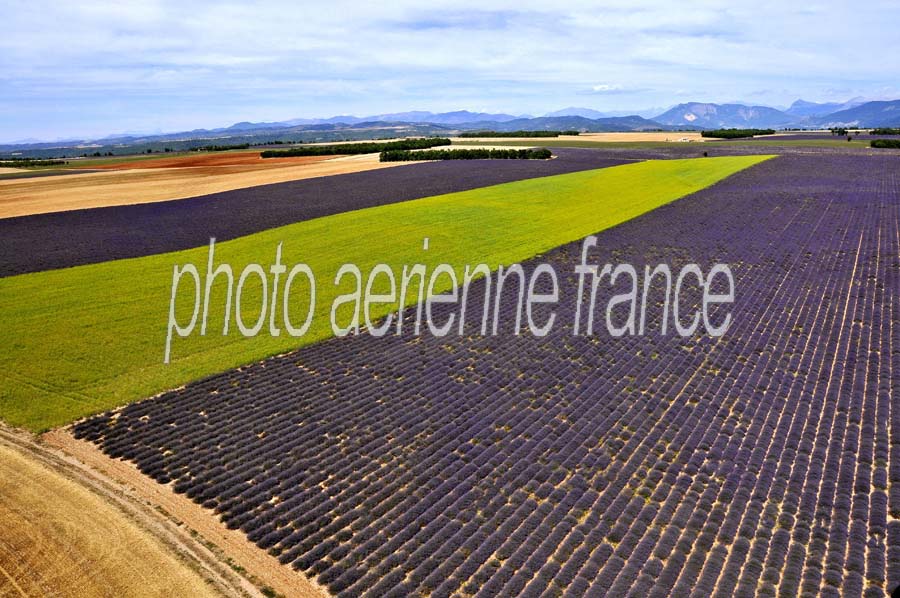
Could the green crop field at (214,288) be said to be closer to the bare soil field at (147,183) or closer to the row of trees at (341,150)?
the bare soil field at (147,183)

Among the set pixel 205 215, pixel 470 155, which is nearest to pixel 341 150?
pixel 470 155

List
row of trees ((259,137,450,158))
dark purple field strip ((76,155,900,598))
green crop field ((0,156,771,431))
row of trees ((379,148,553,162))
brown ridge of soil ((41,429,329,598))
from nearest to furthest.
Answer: brown ridge of soil ((41,429,329,598))
dark purple field strip ((76,155,900,598))
green crop field ((0,156,771,431))
row of trees ((379,148,553,162))
row of trees ((259,137,450,158))

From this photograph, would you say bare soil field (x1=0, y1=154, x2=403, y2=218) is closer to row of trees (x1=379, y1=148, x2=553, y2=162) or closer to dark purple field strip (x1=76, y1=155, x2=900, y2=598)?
row of trees (x1=379, y1=148, x2=553, y2=162)

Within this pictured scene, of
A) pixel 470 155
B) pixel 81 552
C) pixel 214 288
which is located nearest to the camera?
pixel 81 552

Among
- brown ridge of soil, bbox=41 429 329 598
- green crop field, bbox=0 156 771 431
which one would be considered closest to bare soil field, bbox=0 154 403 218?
green crop field, bbox=0 156 771 431

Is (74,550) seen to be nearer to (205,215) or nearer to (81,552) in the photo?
(81,552)

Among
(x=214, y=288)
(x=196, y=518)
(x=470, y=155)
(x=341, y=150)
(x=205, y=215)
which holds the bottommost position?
A: (x=196, y=518)

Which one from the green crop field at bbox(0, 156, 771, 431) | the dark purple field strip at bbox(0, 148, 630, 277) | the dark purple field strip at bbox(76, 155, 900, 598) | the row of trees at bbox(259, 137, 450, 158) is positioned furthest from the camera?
the row of trees at bbox(259, 137, 450, 158)
